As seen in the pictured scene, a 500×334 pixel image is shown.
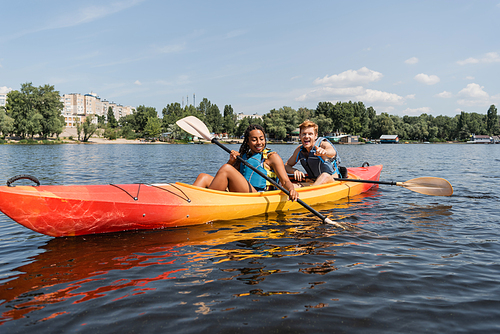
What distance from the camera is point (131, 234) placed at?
5223 mm

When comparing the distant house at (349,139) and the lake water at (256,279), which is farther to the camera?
the distant house at (349,139)

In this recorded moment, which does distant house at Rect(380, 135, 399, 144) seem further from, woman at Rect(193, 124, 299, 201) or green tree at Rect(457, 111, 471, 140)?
woman at Rect(193, 124, 299, 201)

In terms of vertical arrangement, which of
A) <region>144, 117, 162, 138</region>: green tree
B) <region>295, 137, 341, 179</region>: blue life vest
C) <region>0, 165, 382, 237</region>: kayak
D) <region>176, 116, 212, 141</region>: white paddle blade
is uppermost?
<region>144, 117, 162, 138</region>: green tree

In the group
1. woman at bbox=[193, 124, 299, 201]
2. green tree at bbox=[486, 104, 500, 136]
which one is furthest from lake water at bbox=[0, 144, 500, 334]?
green tree at bbox=[486, 104, 500, 136]

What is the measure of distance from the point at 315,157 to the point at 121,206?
4680 millimetres

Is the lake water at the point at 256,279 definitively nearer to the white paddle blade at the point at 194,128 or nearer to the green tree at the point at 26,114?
the white paddle blade at the point at 194,128

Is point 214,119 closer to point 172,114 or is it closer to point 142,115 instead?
point 172,114

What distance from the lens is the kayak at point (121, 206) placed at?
14.1ft

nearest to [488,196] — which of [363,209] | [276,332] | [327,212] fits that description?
[363,209]

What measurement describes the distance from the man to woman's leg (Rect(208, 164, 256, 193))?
5.66ft

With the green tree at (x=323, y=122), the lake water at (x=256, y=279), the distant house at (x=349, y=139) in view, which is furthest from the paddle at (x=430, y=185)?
the distant house at (x=349, y=139)

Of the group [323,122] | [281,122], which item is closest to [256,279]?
[281,122]

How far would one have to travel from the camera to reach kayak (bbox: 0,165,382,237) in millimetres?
4312

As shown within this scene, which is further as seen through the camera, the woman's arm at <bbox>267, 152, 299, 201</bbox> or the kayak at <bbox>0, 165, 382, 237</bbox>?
the woman's arm at <bbox>267, 152, 299, 201</bbox>
